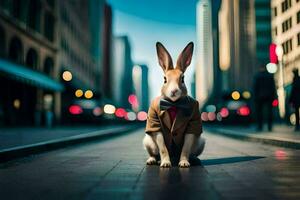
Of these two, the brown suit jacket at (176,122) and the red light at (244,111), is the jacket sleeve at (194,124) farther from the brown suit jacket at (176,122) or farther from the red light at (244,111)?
the red light at (244,111)

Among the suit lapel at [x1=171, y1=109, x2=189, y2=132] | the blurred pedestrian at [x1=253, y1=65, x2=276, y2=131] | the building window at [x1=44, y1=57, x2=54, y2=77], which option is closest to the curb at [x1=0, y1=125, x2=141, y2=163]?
the suit lapel at [x1=171, y1=109, x2=189, y2=132]

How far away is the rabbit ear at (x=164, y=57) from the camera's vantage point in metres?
5.81

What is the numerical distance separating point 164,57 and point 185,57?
0.32 metres

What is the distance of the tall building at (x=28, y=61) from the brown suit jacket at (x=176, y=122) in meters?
18.1

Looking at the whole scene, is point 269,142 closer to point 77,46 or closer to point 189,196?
point 189,196

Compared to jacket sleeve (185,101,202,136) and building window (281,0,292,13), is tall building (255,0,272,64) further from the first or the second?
jacket sleeve (185,101,202,136)

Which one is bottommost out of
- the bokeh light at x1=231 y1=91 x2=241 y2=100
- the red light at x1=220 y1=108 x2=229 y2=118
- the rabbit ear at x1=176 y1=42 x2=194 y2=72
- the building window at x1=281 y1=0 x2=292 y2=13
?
the red light at x1=220 y1=108 x2=229 y2=118

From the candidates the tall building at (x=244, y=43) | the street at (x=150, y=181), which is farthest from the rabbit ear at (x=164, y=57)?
the tall building at (x=244, y=43)

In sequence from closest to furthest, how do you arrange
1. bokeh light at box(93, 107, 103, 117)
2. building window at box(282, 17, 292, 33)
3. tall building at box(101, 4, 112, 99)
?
1. bokeh light at box(93, 107, 103, 117)
2. building window at box(282, 17, 292, 33)
3. tall building at box(101, 4, 112, 99)

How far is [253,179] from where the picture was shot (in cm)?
466

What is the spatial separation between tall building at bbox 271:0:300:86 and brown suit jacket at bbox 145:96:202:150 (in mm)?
40489

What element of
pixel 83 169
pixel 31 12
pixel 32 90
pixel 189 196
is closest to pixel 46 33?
pixel 31 12

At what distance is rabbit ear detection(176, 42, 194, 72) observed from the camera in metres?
5.80

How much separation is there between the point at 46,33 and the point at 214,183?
35854 mm
